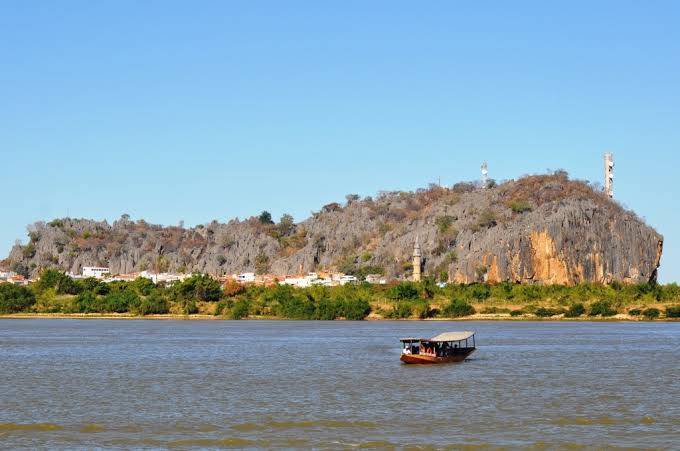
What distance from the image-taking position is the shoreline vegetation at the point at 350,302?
14000 centimetres

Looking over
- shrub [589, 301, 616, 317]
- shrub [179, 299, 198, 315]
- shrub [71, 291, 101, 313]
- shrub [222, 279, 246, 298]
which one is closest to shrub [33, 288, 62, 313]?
shrub [71, 291, 101, 313]

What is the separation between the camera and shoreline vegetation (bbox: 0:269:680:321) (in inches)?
5512

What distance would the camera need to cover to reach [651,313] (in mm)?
138375

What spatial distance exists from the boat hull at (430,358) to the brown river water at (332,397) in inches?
37.1

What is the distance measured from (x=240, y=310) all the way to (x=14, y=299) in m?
37.6

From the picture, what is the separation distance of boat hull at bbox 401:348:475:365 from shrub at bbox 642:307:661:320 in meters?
80.9

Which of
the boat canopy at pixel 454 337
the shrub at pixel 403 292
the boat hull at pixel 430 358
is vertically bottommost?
the boat hull at pixel 430 358

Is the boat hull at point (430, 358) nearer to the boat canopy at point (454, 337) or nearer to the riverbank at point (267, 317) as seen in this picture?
the boat canopy at point (454, 337)

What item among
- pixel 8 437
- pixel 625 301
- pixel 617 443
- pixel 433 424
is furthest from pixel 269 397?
pixel 625 301

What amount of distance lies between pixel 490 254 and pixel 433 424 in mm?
151726

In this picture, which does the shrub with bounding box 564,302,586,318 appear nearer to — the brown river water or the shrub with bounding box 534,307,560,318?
the shrub with bounding box 534,307,560,318

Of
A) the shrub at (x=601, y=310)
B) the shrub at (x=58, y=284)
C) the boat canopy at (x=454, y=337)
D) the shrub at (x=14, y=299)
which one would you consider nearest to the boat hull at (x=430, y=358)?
the boat canopy at (x=454, y=337)

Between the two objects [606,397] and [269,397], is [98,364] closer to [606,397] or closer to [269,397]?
[269,397]

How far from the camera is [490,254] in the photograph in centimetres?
18662
